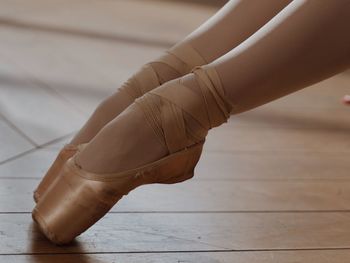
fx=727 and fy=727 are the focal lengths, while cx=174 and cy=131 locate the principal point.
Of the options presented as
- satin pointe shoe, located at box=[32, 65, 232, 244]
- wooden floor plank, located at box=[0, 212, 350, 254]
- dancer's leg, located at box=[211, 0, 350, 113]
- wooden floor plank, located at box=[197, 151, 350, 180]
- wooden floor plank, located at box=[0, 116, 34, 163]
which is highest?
dancer's leg, located at box=[211, 0, 350, 113]

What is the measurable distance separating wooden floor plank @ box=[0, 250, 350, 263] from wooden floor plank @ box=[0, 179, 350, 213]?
0.38 ft

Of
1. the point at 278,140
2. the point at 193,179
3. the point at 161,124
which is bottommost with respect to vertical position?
the point at 278,140

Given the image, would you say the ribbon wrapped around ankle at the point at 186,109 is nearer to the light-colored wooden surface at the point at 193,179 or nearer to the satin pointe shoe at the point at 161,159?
the satin pointe shoe at the point at 161,159

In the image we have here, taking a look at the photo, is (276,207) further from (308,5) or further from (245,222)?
(308,5)

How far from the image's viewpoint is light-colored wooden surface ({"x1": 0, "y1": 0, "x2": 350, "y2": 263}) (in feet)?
2.70

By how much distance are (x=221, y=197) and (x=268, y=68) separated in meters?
0.31

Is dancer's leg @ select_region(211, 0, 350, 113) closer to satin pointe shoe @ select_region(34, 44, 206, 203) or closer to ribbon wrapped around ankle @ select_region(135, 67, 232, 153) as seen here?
ribbon wrapped around ankle @ select_region(135, 67, 232, 153)

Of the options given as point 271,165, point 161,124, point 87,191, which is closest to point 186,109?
point 161,124

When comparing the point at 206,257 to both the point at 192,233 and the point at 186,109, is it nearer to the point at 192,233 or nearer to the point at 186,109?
the point at 192,233

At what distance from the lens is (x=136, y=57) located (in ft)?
5.90

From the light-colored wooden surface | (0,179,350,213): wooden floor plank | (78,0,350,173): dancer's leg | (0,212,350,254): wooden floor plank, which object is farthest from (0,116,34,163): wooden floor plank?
(78,0,350,173): dancer's leg

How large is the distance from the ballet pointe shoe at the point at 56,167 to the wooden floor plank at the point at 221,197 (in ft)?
0.09

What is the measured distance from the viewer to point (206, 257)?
31.8 inches

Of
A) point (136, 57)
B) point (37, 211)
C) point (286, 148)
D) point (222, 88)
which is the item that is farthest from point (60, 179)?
point (136, 57)
